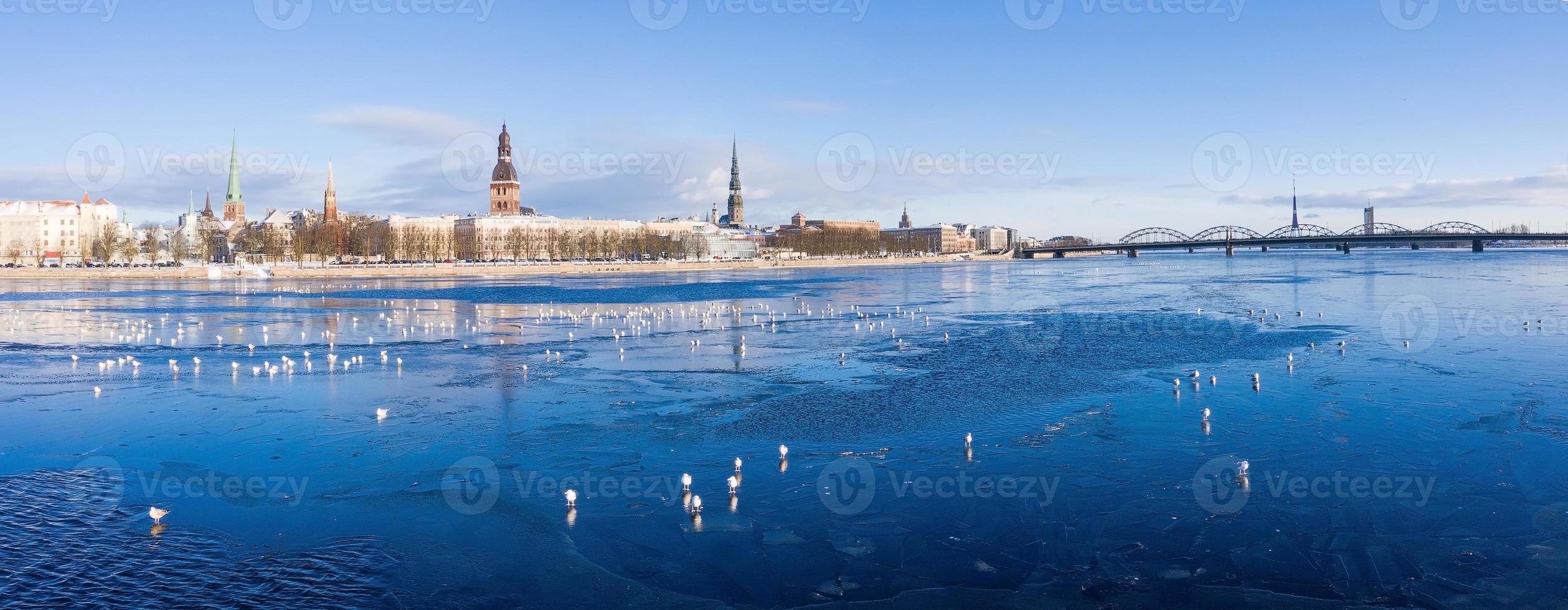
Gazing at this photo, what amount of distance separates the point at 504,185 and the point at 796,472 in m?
183

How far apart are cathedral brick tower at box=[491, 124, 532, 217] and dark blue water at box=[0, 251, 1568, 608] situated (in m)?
162

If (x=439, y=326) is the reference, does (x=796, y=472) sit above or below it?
below

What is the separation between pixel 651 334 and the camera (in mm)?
31328

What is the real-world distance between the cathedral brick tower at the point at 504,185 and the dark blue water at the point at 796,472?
162339 millimetres

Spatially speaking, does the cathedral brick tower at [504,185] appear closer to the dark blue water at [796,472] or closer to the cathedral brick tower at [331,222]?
the cathedral brick tower at [331,222]

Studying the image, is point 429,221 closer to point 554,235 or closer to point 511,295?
point 554,235

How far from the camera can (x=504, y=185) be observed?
18712 centimetres

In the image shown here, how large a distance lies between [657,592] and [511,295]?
5393 cm

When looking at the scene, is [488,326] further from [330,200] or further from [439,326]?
[330,200]

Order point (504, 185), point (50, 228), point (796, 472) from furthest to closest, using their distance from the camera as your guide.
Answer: point (504, 185)
point (50, 228)
point (796, 472)

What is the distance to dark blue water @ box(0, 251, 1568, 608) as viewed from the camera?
30.1 ft

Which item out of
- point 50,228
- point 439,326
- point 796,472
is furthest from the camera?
point 50,228

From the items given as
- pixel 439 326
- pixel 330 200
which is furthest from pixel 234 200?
pixel 439 326

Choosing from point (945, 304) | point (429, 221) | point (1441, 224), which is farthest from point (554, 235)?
point (1441, 224)
